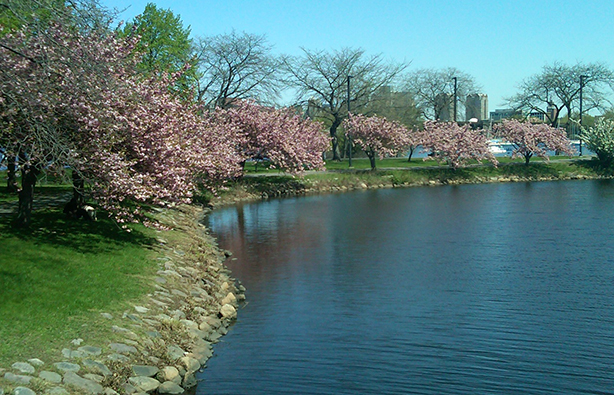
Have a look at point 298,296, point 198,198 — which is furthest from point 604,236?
point 198,198

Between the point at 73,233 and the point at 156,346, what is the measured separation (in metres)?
6.70

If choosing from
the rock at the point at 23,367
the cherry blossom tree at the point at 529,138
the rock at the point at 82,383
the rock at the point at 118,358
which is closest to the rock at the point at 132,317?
the rock at the point at 118,358

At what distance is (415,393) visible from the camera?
1045cm

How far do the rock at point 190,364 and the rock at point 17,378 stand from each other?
9.65 ft

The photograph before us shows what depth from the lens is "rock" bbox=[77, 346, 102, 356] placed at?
401 inches

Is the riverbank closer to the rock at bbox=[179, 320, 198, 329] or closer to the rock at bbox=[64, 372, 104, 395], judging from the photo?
the rock at bbox=[179, 320, 198, 329]

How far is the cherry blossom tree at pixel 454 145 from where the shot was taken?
192ft

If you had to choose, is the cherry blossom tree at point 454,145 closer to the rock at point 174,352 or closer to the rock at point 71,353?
the rock at point 174,352

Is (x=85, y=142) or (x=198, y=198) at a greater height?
(x=85, y=142)

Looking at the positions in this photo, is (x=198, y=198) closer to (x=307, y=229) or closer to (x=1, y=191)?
(x=307, y=229)

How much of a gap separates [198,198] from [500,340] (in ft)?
87.0

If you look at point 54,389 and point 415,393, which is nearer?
point 54,389

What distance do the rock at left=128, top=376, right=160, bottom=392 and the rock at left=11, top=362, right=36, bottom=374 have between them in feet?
4.97

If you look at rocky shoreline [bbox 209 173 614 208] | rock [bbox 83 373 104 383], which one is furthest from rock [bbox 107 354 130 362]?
rocky shoreline [bbox 209 173 614 208]
